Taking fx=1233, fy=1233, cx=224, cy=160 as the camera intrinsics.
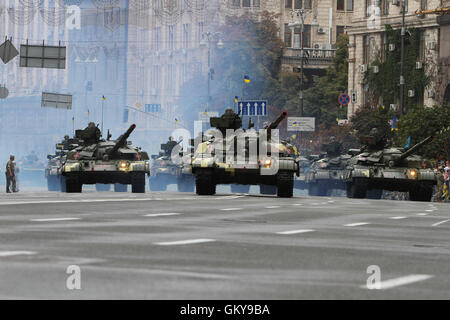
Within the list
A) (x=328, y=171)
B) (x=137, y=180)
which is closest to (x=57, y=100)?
(x=328, y=171)

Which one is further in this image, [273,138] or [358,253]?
[273,138]

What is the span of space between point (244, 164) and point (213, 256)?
21.1m

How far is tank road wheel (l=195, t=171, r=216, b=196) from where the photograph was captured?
3142 cm

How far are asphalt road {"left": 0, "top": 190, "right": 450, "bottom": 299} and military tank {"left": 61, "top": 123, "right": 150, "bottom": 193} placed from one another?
18863mm

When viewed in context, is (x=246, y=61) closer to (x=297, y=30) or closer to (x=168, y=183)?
(x=297, y=30)

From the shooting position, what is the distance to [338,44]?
94.4 metres

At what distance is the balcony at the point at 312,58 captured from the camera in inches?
3942

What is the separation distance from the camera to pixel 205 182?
103ft

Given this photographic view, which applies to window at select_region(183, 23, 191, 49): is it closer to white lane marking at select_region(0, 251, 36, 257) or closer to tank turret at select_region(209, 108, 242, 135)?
tank turret at select_region(209, 108, 242, 135)

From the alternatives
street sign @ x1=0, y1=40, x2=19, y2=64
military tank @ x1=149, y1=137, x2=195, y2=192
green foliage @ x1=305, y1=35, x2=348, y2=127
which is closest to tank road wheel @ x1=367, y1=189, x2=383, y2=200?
street sign @ x1=0, y1=40, x2=19, y2=64

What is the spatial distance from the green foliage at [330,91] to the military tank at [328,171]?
36547mm

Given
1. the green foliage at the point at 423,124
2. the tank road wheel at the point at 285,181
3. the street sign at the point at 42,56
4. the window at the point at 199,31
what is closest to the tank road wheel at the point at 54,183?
the street sign at the point at 42,56
